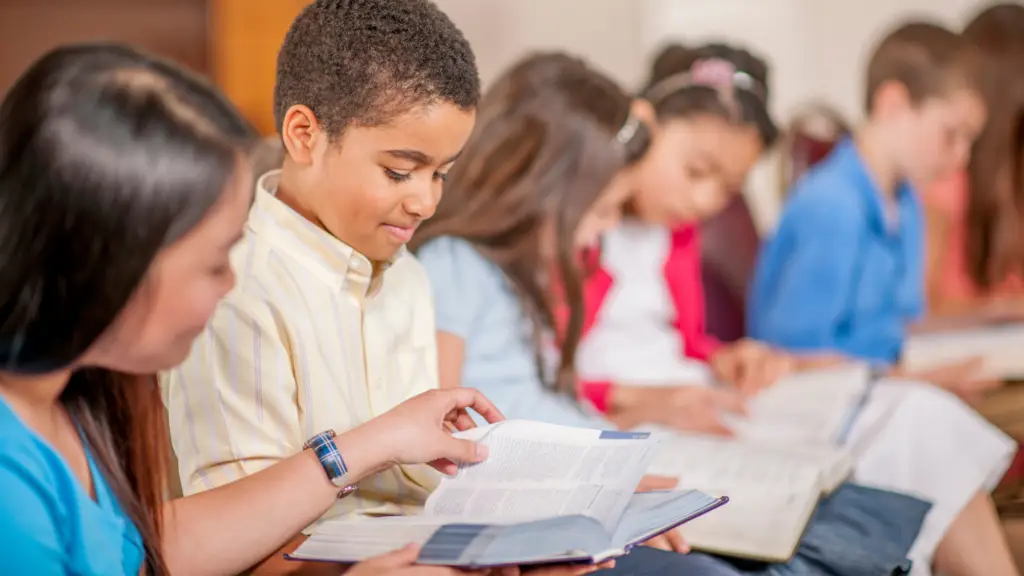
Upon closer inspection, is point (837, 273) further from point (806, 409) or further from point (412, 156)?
point (412, 156)

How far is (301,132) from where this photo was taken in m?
0.88

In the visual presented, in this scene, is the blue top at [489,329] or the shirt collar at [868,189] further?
the shirt collar at [868,189]

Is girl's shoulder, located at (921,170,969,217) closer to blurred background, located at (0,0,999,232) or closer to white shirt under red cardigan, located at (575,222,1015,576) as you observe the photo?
blurred background, located at (0,0,999,232)

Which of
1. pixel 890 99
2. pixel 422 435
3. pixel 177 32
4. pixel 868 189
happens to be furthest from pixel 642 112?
pixel 177 32

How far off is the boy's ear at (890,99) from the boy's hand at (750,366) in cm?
61

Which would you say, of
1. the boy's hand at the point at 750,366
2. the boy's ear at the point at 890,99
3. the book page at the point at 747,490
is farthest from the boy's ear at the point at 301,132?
the boy's ear at the point at 890,99

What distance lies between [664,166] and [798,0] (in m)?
1.00

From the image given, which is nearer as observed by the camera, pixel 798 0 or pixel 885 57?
pixel 885 57

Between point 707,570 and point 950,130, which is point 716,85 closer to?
point 950,130

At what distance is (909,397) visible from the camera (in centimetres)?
154

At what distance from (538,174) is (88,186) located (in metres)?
0.78

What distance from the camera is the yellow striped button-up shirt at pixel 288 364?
87 centimetres

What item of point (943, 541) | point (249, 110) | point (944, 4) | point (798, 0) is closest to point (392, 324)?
point (943, 541)

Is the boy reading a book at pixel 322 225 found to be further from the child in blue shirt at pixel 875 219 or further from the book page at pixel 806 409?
the child in blue shirt at pixel 875 219
